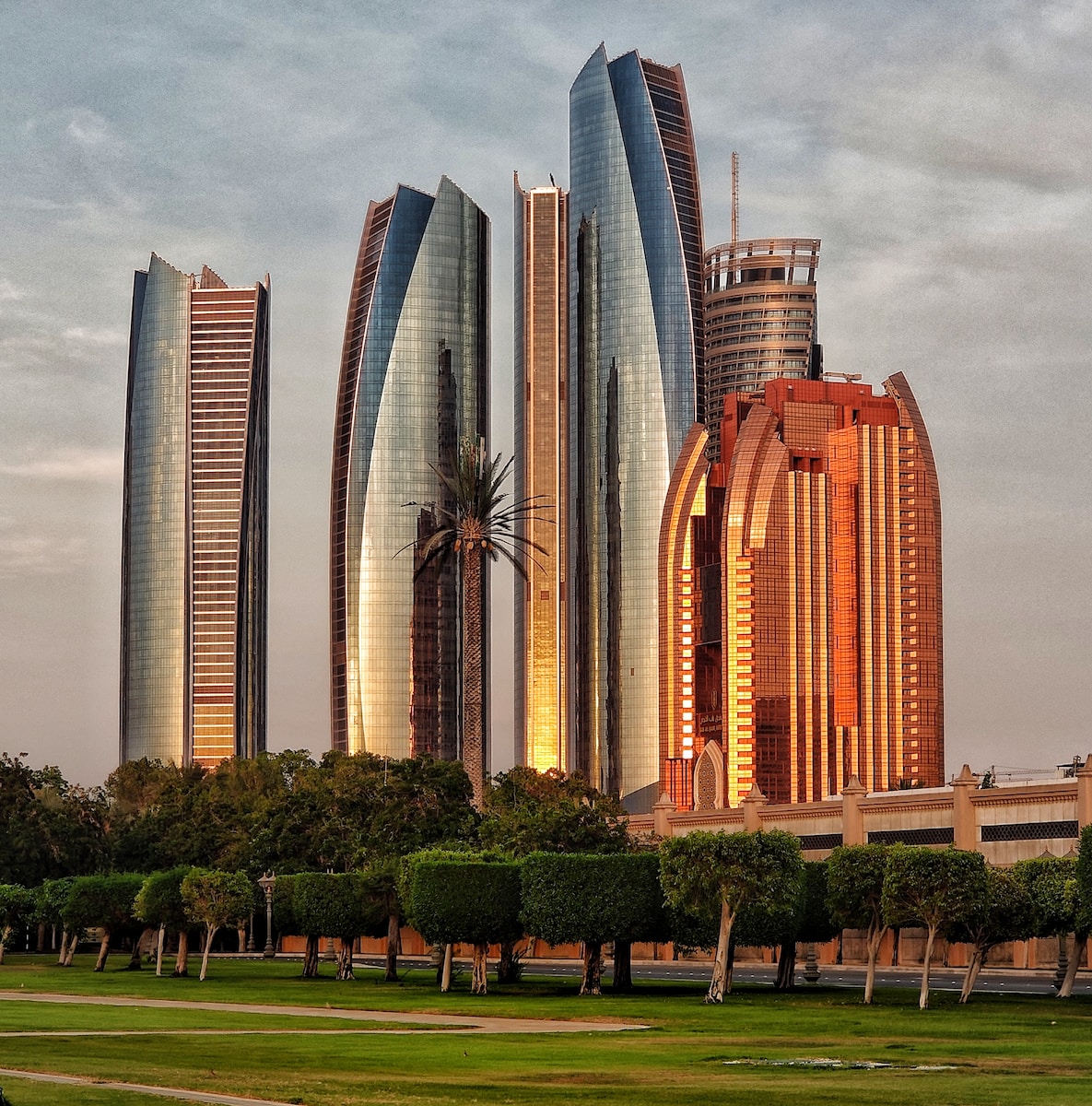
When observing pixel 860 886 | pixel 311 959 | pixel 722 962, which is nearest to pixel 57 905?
pixel 311 959

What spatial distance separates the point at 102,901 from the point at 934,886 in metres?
50.0

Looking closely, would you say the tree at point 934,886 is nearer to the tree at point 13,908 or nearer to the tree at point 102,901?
the tree at point 102,901

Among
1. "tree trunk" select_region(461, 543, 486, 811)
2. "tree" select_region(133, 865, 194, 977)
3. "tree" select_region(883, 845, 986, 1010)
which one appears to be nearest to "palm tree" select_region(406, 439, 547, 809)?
"tree trunk" select_region(461, 543, 486, 811)

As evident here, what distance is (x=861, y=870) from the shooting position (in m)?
67.0

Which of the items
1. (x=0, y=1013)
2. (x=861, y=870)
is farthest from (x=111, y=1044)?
(x=861, y=870)

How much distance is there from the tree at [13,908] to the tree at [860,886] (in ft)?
178

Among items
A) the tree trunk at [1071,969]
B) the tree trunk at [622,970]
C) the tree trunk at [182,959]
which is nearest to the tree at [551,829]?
the tree trunk at [182,959]

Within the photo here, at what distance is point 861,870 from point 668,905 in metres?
8.32

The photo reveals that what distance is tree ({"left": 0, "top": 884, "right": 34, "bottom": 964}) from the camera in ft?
343

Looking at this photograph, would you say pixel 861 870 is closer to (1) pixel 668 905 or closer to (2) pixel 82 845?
(1) pixel 668 905

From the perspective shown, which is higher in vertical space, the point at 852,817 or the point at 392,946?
the point at 852,817

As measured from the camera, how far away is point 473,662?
103 m

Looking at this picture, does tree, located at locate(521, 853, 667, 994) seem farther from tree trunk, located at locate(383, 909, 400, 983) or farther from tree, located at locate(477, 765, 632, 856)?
tree, located at locate(477, 765, 632, 856)

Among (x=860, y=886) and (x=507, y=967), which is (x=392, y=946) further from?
(x=860, y=886)
